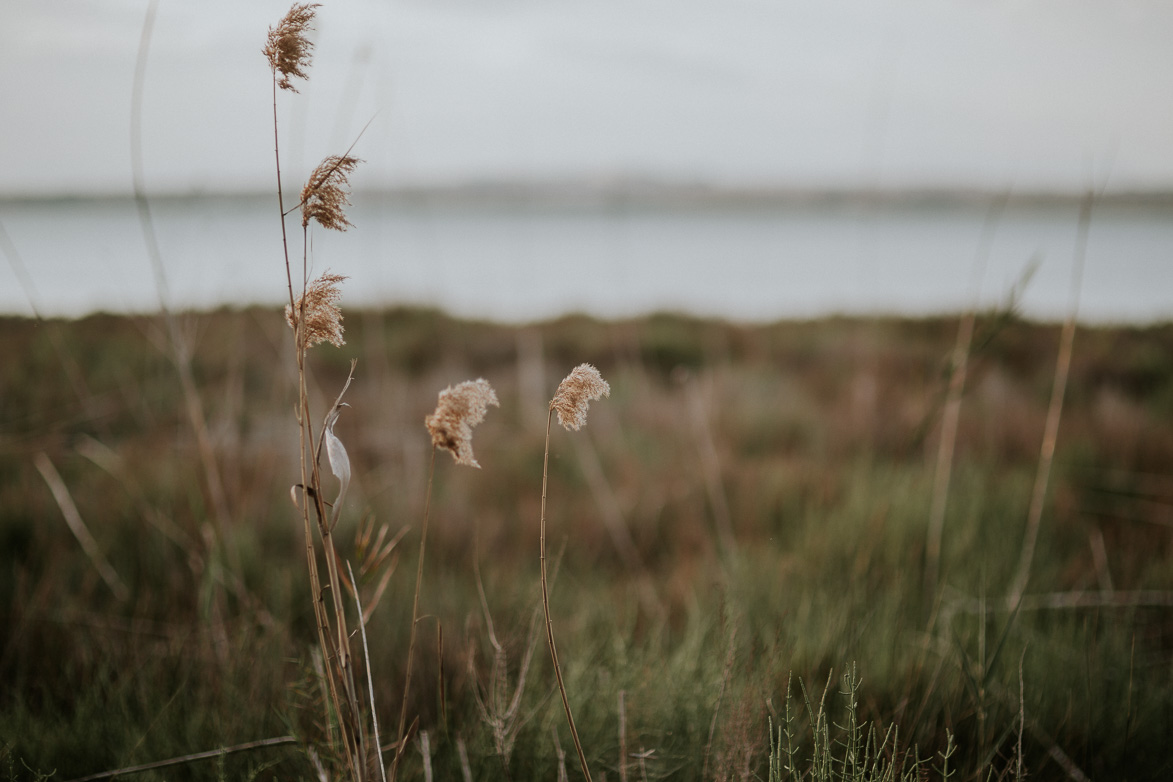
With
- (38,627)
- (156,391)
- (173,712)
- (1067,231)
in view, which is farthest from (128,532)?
(1067,231)

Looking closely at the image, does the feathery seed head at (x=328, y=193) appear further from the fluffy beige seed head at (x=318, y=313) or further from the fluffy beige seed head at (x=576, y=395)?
the fluffy beige seed head at (x=576, y=395)

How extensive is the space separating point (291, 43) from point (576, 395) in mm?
437

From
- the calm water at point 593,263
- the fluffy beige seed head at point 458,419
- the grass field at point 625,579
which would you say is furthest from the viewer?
the calm water at point 593,263

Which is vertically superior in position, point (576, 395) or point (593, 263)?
point (593, 263)

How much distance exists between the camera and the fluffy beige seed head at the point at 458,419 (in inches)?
22.1

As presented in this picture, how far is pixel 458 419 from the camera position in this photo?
57cm

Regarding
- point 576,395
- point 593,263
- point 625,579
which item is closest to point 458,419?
point 576,395

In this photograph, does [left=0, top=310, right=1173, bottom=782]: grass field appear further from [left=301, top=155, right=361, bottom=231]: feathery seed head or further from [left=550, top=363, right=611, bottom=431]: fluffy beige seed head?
[left=301, top=155, right=361, bottom=231]: feathery seed head

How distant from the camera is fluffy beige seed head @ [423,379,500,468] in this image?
562 mm

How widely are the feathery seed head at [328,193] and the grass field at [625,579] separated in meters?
0.37

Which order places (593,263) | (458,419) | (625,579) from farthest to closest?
1. (593,263)
2. (625,579)
3. (458,419)

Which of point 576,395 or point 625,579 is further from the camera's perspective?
point 625,579

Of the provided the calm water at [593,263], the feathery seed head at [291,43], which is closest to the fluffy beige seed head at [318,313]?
the calm water at [593,263]

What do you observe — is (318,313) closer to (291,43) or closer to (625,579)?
(291,43)
